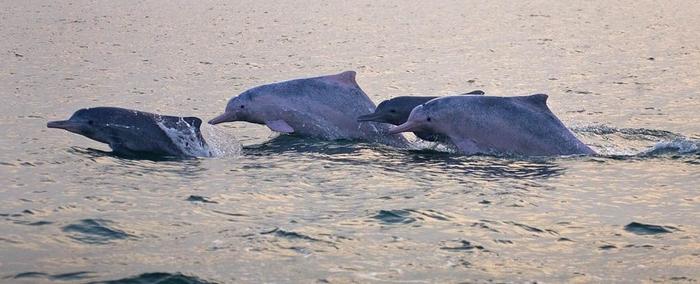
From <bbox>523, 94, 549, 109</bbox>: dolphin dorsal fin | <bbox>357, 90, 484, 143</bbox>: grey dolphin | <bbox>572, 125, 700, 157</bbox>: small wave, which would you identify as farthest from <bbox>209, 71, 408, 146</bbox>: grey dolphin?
<bbox>572, 125, 700, 157</bbox>: small wave

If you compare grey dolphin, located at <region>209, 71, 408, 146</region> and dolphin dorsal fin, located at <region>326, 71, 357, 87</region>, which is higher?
dolphin dorsal fin, located at <region>326, 71, 357, 87</region>

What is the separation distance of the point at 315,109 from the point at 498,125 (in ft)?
11.2

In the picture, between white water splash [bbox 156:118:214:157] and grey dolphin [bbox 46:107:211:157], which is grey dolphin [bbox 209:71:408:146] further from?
grey dolphin [bbox 46:107:211:157]

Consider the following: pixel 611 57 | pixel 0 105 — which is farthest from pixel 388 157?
pixel 611 57

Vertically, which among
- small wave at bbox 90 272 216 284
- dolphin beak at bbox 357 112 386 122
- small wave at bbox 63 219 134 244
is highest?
dolphin beak at bbox 357 112 386 122

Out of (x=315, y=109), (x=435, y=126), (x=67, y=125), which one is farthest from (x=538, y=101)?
(x=67, y=125)

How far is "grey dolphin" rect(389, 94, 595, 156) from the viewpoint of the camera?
16.7 m

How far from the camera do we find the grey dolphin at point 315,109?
18688 mm

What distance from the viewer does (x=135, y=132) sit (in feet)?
55.6

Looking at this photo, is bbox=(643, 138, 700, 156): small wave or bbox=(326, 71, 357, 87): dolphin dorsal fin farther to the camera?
bbox=(326, 71, 357, 87): dolphin dorsal fin

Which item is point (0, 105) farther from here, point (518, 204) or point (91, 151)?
point (518, 204)

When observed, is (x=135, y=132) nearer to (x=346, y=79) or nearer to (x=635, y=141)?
(x=346, y=79)

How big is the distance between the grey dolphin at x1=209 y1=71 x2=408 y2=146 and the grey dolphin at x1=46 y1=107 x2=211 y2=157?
6.64 ft

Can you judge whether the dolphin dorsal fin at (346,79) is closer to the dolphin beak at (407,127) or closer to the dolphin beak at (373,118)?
the dolphin beak at (373,118)
